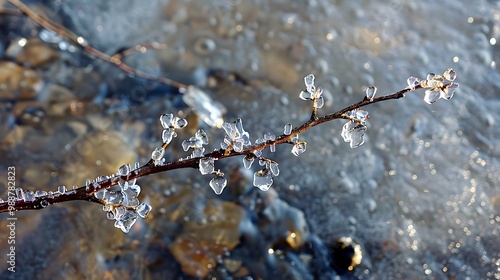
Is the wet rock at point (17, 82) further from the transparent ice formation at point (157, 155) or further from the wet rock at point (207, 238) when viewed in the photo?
the transparent ice formation at point (157, 155)


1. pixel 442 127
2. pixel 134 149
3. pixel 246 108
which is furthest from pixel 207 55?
pixel 442 127

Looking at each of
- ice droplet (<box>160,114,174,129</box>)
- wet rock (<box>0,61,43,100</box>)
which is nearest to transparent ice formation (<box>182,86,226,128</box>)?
wet rock (<box>0,61,43,100</box>)

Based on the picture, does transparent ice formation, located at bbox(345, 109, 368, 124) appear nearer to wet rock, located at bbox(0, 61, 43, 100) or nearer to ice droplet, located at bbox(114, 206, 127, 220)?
ice droplet, located at bbox(114, 206, 127, 220)

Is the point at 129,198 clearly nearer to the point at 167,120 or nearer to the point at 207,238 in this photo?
the point at 167,120

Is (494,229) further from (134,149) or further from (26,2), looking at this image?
(26,2)

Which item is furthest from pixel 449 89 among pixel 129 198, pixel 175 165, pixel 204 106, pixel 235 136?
pixel 204 106
